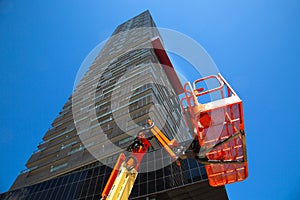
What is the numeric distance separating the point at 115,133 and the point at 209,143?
19.5 metres

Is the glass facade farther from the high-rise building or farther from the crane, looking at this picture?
the crane

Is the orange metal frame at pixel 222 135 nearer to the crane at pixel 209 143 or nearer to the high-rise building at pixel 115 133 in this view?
the crane at pixel 209 143

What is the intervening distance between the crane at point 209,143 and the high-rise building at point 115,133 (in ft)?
4.72

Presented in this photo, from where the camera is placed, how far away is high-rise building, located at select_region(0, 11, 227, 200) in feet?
44.3

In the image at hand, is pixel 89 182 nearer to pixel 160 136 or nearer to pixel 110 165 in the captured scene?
pixel 110 165

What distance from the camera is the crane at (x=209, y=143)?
5.09m

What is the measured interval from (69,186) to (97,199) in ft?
14.0

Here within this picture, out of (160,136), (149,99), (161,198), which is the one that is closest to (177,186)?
(161,198)

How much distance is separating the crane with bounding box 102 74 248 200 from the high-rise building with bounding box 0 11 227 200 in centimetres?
144

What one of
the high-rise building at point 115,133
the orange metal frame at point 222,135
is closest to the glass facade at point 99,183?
the high-rise building at point 115,133

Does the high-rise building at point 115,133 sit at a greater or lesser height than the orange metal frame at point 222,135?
lesser

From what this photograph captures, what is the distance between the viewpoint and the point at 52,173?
24672 mm

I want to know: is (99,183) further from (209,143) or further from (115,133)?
(209,143)

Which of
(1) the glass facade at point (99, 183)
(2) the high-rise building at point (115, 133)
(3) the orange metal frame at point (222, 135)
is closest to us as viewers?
(3) the orange metal frame at point (222, 135)
